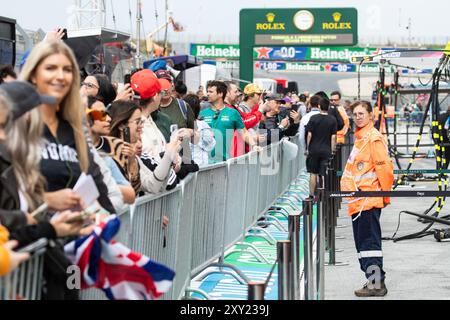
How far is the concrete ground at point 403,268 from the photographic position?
32.3ft

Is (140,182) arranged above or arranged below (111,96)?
below

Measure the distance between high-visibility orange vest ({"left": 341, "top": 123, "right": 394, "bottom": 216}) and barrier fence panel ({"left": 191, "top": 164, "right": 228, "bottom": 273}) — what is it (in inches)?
51.6

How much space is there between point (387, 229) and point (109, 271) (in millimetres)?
11071

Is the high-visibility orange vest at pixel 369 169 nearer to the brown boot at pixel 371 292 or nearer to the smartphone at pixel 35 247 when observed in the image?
the brown boot at pixel 371 292

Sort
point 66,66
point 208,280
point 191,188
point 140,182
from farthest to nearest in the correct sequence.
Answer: point 208,280, point 191,188, point 140,182, point 66,66

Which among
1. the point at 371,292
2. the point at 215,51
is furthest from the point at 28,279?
the point at 215,51

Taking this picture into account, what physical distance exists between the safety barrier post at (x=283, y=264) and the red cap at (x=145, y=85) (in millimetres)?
3004

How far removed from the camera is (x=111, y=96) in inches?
334

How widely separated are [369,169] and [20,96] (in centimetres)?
639

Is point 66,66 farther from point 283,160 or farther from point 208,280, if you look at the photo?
point 283,160

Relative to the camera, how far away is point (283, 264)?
550 centimetres

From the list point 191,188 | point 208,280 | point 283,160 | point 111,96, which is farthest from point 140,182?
point 283,160

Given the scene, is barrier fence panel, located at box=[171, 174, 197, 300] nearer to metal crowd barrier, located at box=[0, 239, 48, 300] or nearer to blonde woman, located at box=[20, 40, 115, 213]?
blonde woman, located at box=[20, 40, 115, 213]
